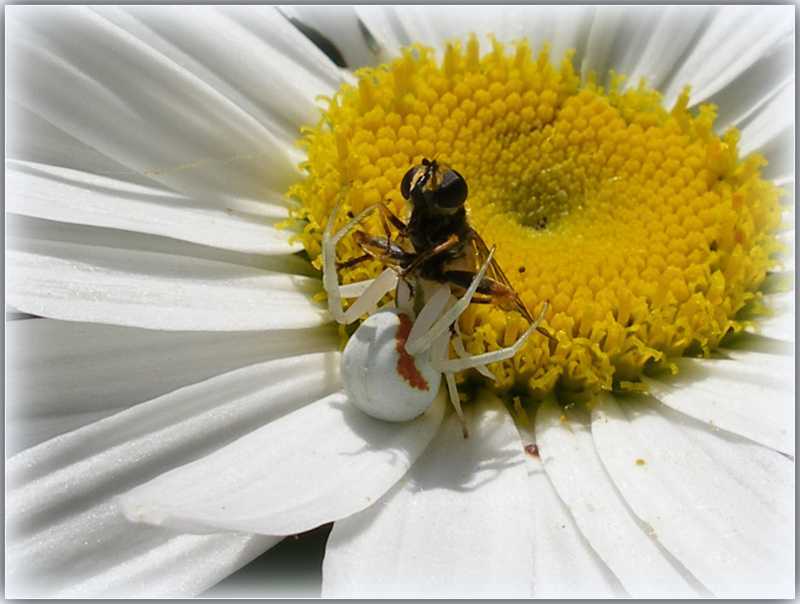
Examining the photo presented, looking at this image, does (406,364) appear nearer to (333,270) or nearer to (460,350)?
(460,350)

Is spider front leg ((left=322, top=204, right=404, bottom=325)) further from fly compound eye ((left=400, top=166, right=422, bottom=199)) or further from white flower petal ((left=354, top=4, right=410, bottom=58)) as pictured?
white flower petal ((left=354, top=4, right=410, bottom=58))

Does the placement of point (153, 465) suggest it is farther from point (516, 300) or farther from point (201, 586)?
point (516, 300)

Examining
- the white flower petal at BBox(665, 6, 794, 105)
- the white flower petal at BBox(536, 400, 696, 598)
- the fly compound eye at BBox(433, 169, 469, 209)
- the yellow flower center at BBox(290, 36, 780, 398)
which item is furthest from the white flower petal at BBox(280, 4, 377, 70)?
the white flower petal at BBox(536, 400, 696, 598)

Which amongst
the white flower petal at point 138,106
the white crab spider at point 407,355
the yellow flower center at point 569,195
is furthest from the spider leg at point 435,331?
the white flower petal at point 138,106

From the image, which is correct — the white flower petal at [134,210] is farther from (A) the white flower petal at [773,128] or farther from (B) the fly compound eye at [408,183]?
(A) the white flower petal at [773,128]

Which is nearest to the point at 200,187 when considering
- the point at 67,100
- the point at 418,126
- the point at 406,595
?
the point at 67,100

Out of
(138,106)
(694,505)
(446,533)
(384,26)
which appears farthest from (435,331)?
(384,26)
